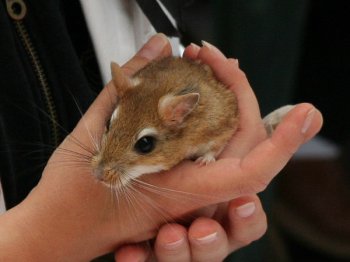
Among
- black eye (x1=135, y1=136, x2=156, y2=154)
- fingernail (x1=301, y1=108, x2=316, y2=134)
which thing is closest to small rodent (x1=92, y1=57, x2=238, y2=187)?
black eye (x1=135, y1=136, x2=156, y2=154)

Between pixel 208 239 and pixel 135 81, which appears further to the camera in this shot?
pixel 135 81

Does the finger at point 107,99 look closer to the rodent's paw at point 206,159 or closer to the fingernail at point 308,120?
the rodent's paw at point 206,159

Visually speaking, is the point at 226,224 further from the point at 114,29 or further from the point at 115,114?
the point at 114,29

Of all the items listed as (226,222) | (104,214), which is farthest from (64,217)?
(226,222)

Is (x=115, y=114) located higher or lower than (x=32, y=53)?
lower

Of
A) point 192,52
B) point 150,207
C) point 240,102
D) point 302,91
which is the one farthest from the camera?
point 302,91

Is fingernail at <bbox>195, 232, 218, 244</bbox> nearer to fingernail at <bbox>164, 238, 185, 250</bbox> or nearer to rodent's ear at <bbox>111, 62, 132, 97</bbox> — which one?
fingernail at <bbox>164, 238, 185, 250</bbox>

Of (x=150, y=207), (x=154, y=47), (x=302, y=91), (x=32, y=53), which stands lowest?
(x=302, y=91)

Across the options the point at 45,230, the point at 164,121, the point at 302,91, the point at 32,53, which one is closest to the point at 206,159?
the point at 164,121

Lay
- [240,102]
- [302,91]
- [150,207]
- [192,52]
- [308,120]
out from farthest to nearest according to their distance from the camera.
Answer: [302,91] → [192,52] → [240,102] → [150,207] → [308,120]
